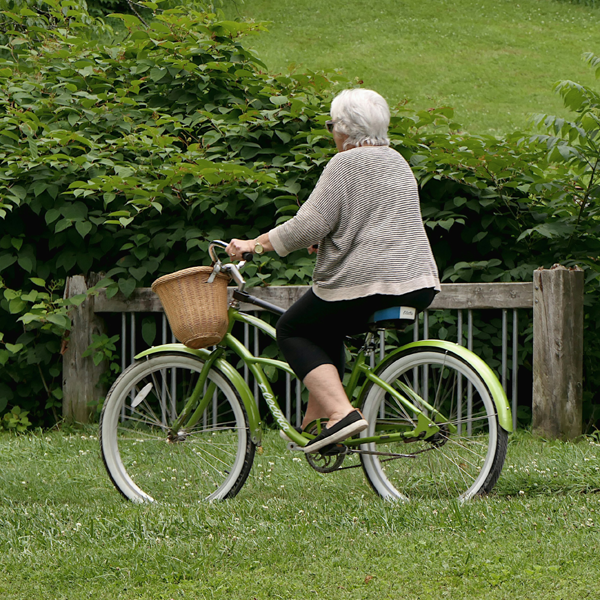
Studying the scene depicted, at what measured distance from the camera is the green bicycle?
11.1ft

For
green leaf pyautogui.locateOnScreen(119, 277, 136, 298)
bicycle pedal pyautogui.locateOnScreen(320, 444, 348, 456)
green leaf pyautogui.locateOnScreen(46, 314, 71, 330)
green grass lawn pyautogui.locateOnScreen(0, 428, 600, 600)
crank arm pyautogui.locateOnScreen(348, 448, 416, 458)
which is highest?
green leaf pyautogui.locateOnScreen(119, 277, 136, 298)

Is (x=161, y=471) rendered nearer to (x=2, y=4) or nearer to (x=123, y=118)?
(x=123, y=118)

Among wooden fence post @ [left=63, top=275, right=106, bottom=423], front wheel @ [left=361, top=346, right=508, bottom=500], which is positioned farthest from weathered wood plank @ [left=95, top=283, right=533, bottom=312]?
front wheel @ [left=361, top=346, right=508, bottom=500]

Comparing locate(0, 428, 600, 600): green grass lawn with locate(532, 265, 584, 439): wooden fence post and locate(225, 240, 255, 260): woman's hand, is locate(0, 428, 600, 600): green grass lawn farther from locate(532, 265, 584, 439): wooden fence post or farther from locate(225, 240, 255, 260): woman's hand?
locate(225, 240, 255, 260): woman's hand

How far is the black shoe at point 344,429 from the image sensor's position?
10.9 ft

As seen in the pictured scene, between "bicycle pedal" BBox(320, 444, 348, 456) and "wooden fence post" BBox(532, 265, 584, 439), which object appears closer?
"bicycle pedal" BBox(320, 444, 348, 456)

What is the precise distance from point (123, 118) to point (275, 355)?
7.44 ft

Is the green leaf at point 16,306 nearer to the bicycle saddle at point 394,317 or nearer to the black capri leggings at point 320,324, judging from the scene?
the black capri leggings at point 320,324

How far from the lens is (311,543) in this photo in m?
2.98

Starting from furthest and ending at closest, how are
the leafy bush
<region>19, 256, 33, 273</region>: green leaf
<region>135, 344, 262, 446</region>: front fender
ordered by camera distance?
<region>19, 256, 33, 273</region>: green leaf < the leafy bush < <region>135, 344, 262, 446</region>: front fender

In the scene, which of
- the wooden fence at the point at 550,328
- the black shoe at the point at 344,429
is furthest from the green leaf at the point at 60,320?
the black shoe at the point at 344,429

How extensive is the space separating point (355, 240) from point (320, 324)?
0.41 meters

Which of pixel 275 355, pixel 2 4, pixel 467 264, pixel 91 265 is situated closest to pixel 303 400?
pixel 275 355

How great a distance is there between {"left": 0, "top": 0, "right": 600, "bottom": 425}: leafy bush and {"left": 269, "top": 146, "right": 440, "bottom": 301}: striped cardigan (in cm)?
198
